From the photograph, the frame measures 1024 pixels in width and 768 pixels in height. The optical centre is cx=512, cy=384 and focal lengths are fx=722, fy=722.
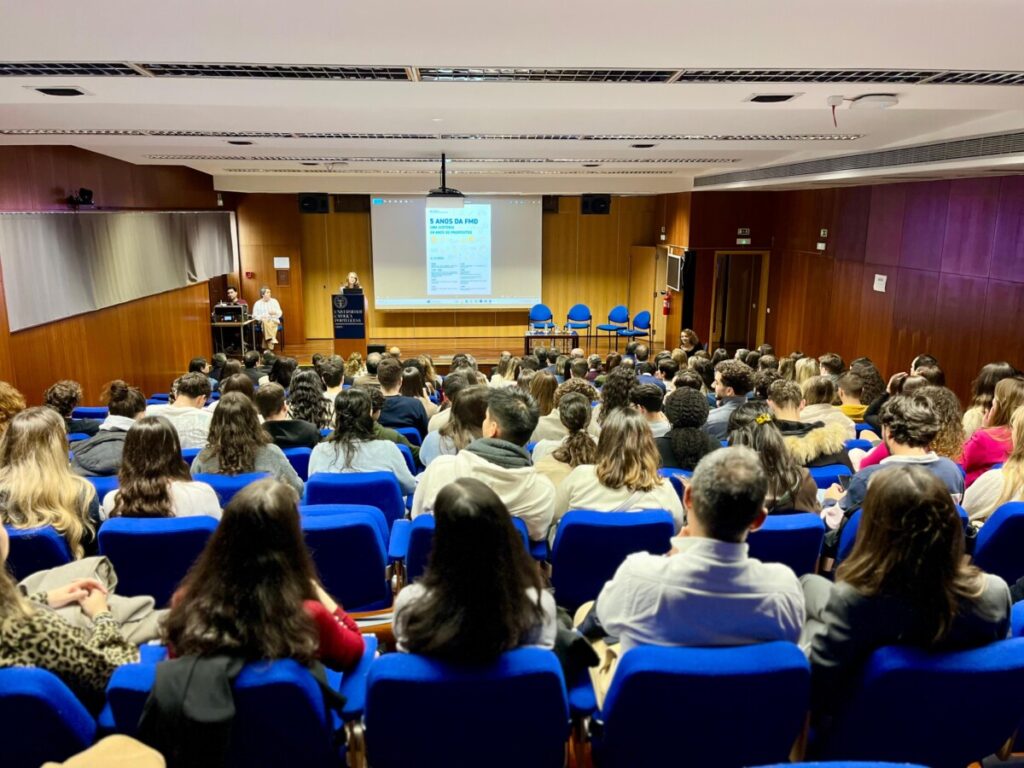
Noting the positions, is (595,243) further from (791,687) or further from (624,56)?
(791,687)

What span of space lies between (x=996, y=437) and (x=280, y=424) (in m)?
4.04

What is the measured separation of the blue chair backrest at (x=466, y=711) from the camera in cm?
173

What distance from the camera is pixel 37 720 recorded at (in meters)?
1.71

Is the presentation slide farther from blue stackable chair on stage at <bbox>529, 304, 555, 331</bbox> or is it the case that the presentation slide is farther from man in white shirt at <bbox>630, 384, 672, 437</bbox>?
man in white shirt at <bbox>630, 384, 672, 437</bbox>

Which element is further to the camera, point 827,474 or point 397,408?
point 397,408

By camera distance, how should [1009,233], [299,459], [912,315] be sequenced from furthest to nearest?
[912,315], [1009,233], [299,459]

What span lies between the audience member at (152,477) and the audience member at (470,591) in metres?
1.58

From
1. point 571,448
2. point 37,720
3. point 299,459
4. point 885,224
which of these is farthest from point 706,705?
point 885,224

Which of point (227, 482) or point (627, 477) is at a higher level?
point (627, 477)

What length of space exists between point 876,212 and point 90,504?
9886 millimetres

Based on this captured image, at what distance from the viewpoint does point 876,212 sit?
32.0ft

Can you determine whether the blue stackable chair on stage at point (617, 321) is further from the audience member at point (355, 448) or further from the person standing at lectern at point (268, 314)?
the audience member at point (355, 448)

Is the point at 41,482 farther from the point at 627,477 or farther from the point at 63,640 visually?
the point at 627,477

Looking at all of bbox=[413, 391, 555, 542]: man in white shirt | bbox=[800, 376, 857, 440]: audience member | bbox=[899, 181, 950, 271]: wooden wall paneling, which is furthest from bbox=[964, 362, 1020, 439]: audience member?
bbox=[899, 181, 950, 271]: wooden wall paneling
